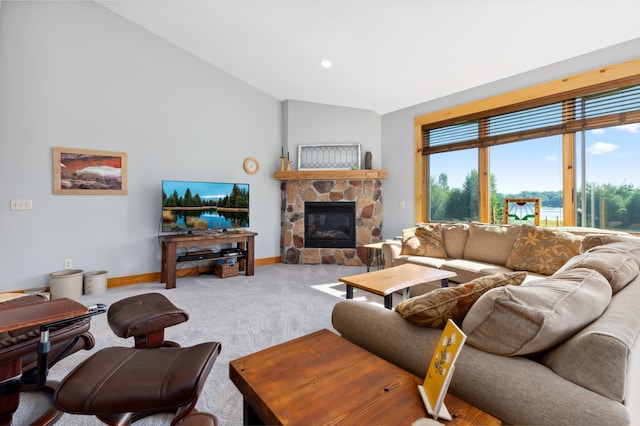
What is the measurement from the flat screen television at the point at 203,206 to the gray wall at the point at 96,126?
0.96ft

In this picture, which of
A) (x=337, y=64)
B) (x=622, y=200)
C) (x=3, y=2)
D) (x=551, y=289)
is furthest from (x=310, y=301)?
(x=3, y=2)

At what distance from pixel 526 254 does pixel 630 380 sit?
8.11 feet

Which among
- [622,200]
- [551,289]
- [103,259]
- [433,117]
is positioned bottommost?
[103,259]

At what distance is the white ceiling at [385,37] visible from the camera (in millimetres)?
2736

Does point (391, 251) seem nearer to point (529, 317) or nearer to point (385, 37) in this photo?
point (385, 37)

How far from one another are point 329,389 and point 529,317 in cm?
59

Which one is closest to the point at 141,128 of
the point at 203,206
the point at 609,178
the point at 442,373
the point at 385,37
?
the point at 203,206

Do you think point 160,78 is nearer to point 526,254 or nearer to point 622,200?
point 526,254

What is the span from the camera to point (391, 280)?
2.56 meters

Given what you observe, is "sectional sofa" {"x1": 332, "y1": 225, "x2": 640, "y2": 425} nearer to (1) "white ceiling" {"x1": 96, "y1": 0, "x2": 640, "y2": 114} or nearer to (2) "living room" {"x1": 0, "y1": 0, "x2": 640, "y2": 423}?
(2) "living room" {"x1": 0, "y1": 0, "x2": 640, "y2": 423}

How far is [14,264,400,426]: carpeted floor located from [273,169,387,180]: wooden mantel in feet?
5.18

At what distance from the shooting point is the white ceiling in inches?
108

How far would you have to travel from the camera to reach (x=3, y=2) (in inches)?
125

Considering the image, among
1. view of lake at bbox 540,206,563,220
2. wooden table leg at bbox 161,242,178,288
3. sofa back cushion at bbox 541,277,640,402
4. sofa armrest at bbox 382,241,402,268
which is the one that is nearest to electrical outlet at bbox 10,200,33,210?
wooden table leg at bbox 161,242,178,288
